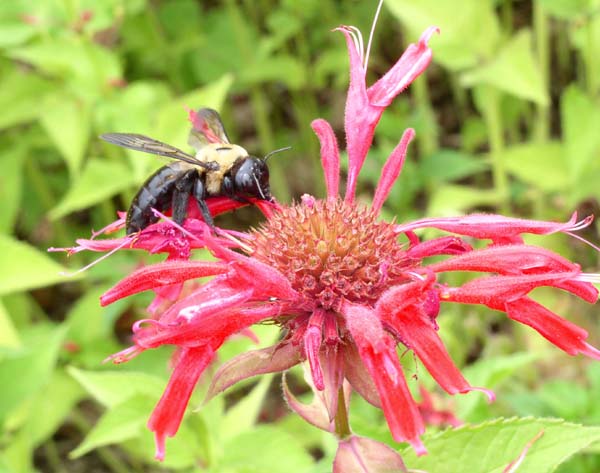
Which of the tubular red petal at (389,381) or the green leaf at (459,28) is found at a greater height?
the green leaf at (459,28)

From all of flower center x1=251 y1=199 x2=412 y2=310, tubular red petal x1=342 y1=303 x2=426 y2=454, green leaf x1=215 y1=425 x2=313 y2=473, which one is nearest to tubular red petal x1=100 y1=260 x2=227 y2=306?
flower center x1=251 y1=199 x2=412 y2=310

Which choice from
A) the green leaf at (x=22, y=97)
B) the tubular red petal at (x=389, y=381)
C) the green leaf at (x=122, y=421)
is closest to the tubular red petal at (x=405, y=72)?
the tubular red petal at (x=389, y=381)

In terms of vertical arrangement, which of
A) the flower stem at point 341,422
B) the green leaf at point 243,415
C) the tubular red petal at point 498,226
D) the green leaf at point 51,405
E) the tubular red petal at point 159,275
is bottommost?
the green leaf at point 51,405

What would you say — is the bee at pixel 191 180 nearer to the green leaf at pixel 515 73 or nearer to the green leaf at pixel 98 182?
the green leaf at pixel 98 182

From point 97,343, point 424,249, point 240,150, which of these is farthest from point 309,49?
point 424,249

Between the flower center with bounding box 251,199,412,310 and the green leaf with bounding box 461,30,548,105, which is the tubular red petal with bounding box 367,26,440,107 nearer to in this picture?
the flower center with bounding box 251,199,412,310

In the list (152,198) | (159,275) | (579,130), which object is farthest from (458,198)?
(159,275)

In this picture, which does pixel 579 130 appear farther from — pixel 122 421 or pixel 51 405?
pixel 51 405
